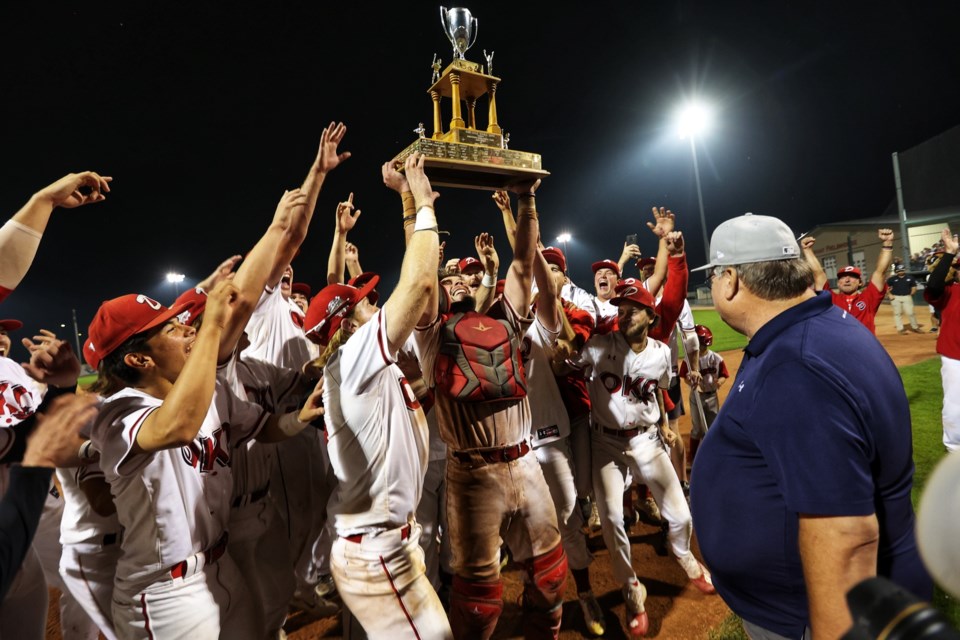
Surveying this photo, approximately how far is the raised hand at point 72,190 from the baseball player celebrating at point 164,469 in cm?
64

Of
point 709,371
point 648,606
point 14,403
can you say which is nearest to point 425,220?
point 648,606

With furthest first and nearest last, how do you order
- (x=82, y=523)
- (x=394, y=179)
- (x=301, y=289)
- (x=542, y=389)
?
(x=301, y=289) → (x=542, y=389) → (x=394, y=179) → (x=82, y=523)

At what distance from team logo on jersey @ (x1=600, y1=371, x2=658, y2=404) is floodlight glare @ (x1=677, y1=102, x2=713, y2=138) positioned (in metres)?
14.1

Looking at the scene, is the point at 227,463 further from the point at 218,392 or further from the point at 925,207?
the point at 925,207

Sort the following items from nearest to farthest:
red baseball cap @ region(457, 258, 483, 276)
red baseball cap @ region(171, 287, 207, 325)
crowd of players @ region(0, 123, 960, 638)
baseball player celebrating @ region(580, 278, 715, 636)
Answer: crowd of players @ region(0, 123, 960, 638) < red baseball cap @ region(171, 287, 207, 325) < baseball player celebrating @ region(580, 278, 715, 636) < red baseball cap @ region(457, 258, 483, 276)

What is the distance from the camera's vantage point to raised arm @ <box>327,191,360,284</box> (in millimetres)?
3850

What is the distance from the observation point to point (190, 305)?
2621 mm

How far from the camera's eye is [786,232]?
5.92ft

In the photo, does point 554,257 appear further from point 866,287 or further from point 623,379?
point 866,287

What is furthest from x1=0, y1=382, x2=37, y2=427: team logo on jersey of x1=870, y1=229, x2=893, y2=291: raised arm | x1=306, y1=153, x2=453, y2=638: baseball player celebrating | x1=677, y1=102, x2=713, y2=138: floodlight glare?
x1=677, y1=102, x2=713, y2=138: floodlight glare

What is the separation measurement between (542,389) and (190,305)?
261cm

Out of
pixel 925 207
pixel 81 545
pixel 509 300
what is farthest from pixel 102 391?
pixel 925 207

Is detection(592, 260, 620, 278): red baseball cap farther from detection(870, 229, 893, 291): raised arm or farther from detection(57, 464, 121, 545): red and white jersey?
detection(57, 464, 121, 545): red and white jersey

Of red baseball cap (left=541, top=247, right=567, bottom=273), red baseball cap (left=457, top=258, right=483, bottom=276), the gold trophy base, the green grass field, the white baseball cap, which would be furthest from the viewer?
red baseball cap (left=457, top=258, right=483, bottom=276)
